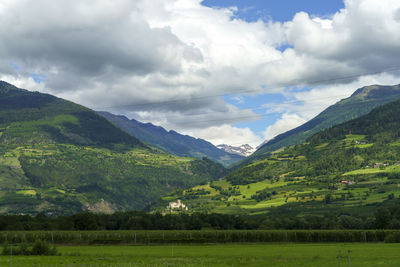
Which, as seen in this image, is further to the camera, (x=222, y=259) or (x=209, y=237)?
(x=209, y=237)

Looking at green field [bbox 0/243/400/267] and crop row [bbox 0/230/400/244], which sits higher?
green field [bbox 0/243/400/267]

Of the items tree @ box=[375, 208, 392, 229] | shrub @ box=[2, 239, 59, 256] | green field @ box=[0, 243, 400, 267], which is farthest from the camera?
tree @ box=[375, 208, 392, 229]

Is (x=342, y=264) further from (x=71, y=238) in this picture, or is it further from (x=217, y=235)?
(x=71, y=238)

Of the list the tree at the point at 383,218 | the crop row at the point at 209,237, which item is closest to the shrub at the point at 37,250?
the crop row at the point at 209,237

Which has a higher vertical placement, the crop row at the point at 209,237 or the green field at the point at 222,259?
the green field at the point at 222,259

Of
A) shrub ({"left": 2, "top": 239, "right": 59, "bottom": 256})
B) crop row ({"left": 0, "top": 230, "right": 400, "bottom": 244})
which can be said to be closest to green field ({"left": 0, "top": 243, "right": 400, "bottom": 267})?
shrub ({"left": 2, "top": 239, "right": 59, "bottom": 256})

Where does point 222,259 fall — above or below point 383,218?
above

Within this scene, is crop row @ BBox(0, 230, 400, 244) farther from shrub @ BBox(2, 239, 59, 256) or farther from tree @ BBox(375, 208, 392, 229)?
shrub @ BBox(2, 239, 59, 256)

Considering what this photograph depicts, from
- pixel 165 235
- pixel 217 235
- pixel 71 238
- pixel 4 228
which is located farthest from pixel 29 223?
pixel 217 235

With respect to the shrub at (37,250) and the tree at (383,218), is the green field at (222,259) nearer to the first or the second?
the shrub at (37,250)

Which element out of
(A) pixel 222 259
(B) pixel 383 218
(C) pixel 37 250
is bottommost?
(B) pixel 383 218

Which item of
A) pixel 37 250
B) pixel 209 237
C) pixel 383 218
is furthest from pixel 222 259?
pixel 383 218

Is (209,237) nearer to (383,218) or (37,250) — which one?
(37,250)

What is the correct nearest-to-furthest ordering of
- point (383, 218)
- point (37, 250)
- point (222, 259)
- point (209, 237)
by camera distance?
point (222, 259) < point (37, 250) < point (209, 237) < point (383, 218)
